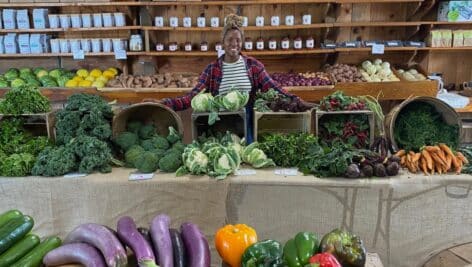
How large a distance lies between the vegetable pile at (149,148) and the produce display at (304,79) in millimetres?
2077

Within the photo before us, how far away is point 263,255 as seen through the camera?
1.44 m

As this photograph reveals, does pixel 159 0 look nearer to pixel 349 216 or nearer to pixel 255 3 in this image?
pixel 255 3

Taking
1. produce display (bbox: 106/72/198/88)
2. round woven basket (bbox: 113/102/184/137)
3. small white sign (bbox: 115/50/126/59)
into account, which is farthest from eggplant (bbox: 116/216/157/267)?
small white sign (bbox: 115/50/126/59)

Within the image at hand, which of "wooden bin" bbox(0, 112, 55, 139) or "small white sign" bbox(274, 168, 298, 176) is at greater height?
"wooden bin" bbox(0, 112, 55, 139)

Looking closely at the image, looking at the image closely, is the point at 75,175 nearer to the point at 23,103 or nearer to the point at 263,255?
the point at 23,103

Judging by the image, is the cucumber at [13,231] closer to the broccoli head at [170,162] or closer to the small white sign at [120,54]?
the broccoli head at [170,162]

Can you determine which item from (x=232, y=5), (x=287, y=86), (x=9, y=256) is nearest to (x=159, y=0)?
(x=232, y=5)

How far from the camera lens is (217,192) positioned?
7.61 ft

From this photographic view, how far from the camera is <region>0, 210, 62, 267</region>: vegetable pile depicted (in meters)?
1.45

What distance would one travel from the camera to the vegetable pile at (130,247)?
1.36 m

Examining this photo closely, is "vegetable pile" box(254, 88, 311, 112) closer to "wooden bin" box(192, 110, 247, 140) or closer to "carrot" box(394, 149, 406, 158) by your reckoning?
"wooden bin" box(192, 110, 247, 140)

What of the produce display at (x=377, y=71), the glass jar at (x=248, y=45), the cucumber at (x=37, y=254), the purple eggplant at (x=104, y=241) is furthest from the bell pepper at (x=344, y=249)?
the glass jar at (x=248, y=45)

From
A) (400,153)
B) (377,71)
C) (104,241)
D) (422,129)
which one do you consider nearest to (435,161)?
(400,153)

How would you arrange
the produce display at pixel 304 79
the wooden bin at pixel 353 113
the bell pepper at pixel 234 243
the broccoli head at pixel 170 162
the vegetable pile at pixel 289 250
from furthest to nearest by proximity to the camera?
the produce display at pixel 304 79 < the wooden bin at pixel 353 113 < the broccoli head at pixel 170 162 < the bell pepper at pixel 234 243 < the vegetable pile at pixel 289 250
